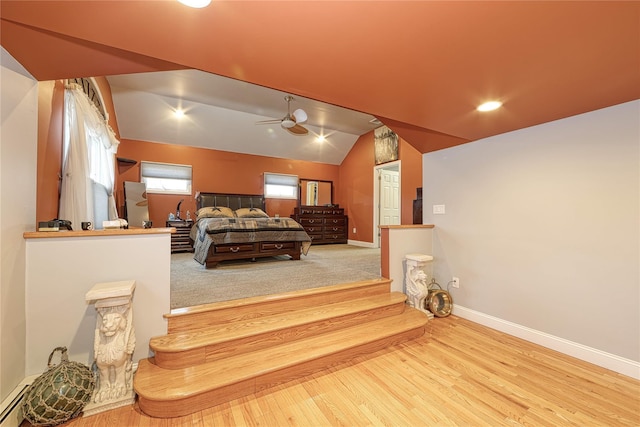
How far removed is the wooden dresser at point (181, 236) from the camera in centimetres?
509

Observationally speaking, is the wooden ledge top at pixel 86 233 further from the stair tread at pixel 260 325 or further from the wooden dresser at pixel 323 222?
the wooden dresser at pixel 323 222

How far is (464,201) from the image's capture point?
9.68 ft

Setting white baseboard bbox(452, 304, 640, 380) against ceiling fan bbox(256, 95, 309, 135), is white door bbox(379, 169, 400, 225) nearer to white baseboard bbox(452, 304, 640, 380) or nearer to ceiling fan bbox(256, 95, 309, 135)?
ceiling fan bbox(256, 95, 309, 135)

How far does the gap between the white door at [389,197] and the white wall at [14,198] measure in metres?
5.63

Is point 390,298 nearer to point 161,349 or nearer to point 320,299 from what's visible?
point 320,299

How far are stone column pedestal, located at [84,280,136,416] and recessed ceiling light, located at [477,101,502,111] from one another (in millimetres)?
2874

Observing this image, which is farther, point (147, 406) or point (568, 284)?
point (568, 284)

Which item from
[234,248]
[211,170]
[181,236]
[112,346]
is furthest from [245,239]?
[211,170]

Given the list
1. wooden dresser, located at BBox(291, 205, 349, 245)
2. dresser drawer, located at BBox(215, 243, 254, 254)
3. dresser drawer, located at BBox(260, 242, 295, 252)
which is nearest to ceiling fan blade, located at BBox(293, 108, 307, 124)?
dresser drawer, located at BBox(260, 242, 295, 252)

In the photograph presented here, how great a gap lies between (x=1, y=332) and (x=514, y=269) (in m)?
3.92

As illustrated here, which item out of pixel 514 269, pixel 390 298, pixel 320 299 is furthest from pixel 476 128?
pixel 320 299

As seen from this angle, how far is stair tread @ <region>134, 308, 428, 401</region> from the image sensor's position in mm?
1524

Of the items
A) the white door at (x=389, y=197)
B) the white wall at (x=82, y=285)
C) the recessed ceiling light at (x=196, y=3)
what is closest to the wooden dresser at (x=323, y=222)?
the white door at (x=389, y=197)

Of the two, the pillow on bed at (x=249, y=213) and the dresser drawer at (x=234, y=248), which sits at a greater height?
the pillow on bed at (x=249, y=213)
